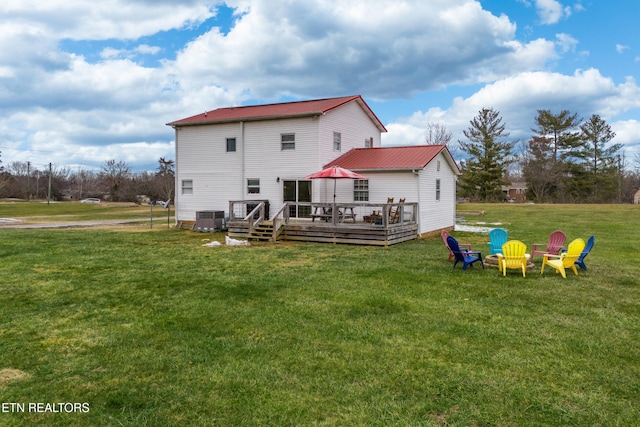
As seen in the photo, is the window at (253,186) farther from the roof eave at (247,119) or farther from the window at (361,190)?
the window at (361,190)

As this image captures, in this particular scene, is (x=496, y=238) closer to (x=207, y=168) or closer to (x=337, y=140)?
(x=337, y=140)

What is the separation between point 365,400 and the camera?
11.4ft

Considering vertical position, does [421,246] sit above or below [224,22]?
below

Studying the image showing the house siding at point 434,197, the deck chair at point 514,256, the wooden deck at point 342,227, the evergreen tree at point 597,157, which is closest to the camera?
the deck chair at point 514,256

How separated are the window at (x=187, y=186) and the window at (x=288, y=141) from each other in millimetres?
5433

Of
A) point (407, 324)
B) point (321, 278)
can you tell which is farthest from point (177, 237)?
point (407, 324)

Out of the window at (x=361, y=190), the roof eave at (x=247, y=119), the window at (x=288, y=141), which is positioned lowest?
the window at (x=361, y=190)

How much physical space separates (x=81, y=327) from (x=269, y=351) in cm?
268

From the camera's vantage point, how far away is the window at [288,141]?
17406 mm

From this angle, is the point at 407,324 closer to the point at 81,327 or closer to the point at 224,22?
the point at 81,327

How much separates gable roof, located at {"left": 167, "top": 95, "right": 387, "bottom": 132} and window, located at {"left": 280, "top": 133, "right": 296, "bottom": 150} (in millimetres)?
757

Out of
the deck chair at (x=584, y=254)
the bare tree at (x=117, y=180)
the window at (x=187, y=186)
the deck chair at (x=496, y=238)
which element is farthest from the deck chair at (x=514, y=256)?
the bare tree at (x=117, y=180)

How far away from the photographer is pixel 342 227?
46.3 ft

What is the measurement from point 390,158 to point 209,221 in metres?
8.34
